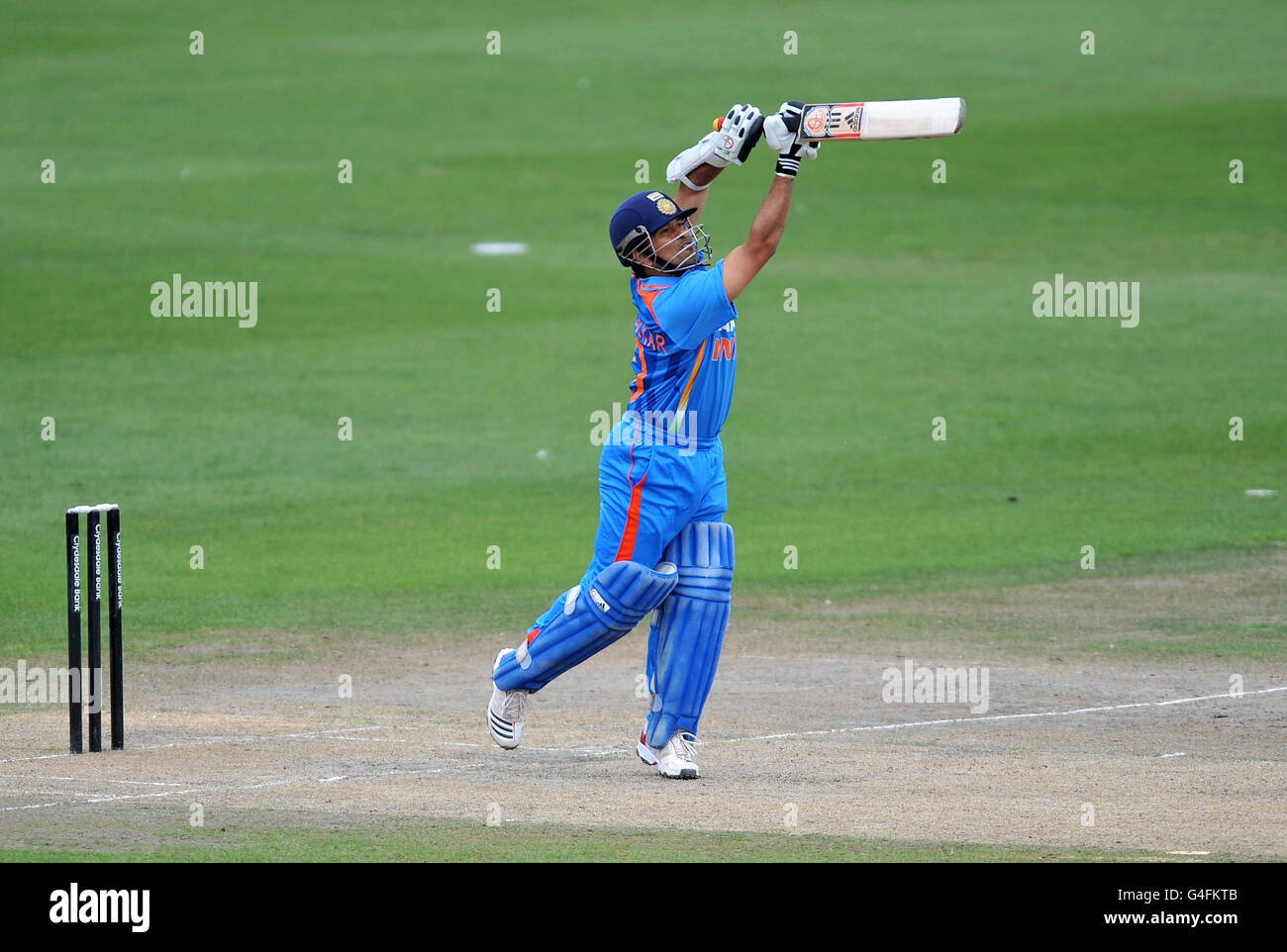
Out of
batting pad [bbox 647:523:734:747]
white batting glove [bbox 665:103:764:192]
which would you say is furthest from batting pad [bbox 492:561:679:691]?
white batting glove [bbox 665:103:764:192]

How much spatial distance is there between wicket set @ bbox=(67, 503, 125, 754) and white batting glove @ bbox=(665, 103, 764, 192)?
3390mm

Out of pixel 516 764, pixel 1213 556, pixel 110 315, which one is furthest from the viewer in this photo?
pixel 110 315

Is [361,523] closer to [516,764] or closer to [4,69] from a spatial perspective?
[516,764]

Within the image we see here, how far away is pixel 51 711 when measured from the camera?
11.2 metres

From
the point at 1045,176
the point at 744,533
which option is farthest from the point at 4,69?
the point at 744,533

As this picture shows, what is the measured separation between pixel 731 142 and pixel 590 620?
7.32 feet

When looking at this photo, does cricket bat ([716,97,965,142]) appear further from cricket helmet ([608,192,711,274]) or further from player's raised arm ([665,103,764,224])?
cricket helmet ([608,192,711,274])

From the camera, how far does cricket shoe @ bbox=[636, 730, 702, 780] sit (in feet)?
29.5

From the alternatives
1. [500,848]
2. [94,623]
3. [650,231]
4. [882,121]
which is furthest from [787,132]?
[94,623]

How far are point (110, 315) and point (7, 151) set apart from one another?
12666 mm

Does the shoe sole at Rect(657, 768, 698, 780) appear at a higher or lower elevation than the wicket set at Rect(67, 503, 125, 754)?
lower

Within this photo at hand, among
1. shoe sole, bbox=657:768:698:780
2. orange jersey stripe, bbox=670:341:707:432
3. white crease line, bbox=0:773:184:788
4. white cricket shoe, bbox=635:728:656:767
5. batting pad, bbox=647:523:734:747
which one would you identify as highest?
orange jersey stripe, bbox=670:341:707:432

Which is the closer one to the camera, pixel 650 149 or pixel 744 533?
pixel 744 533

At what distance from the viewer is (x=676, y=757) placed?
29.6ft
